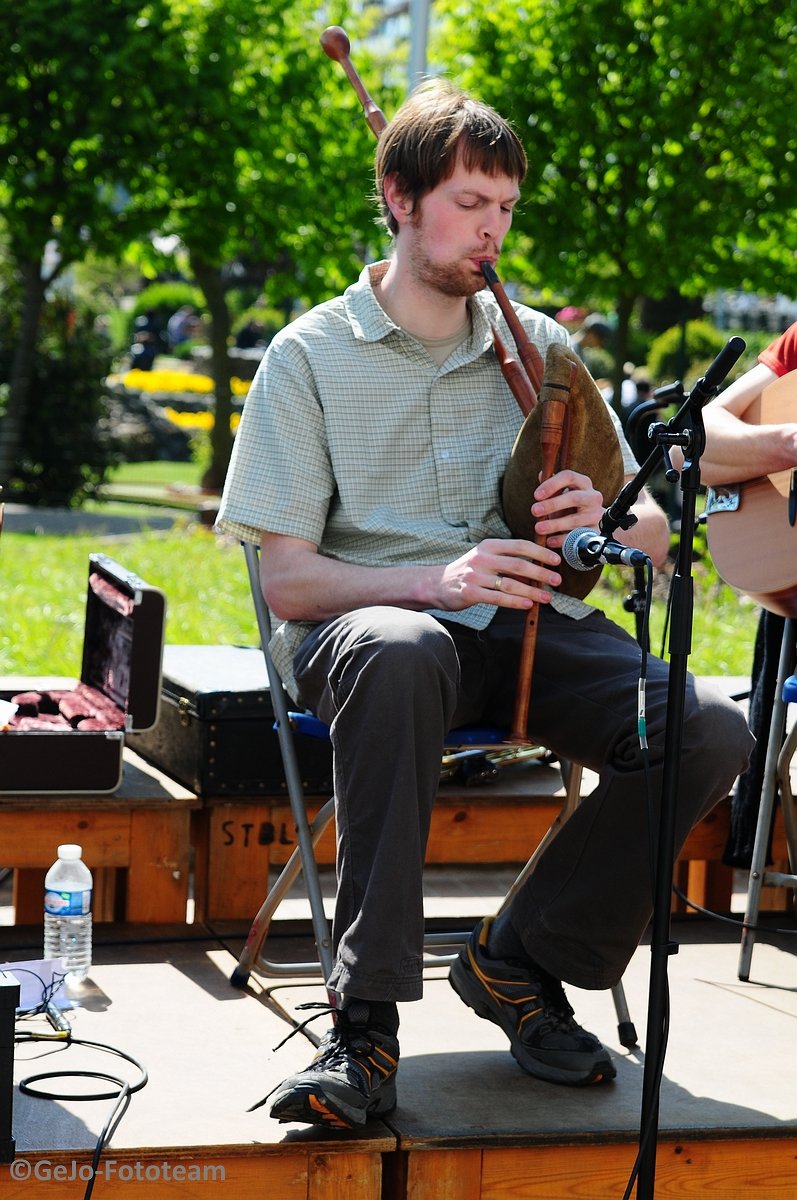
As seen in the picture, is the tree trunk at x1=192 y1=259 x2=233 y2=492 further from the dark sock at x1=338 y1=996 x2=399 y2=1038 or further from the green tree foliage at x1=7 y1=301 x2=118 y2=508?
the dark sock at x1=338 y1=996 x2=399 y2=1038

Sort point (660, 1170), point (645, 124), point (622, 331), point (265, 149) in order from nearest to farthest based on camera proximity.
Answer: point (660, 1170)
point (645, 124)
point (622, 331)
point (265, 149)

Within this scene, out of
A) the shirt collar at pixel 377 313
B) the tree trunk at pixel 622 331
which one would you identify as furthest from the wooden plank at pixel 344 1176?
the tree trunk at pixel 622 331

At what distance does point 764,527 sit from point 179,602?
377 centimetres

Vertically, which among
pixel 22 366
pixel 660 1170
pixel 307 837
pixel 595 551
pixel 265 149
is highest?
pixel 265 149

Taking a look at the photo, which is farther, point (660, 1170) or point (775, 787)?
point (775, 787)

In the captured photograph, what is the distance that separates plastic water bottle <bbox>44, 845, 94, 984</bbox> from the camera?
2791mm

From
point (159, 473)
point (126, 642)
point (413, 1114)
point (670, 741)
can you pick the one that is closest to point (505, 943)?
point (413, 1114)

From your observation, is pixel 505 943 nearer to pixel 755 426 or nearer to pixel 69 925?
pixel 69 925

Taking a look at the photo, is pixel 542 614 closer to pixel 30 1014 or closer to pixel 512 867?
pixel 30 1014

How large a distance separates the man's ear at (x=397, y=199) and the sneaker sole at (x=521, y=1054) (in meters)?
1.29

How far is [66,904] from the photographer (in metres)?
A: 2.80

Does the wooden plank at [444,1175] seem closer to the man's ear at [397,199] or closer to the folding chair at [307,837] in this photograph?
the folding chair at [307,837]

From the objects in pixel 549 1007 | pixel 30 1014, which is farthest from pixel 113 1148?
pixel 549 1007

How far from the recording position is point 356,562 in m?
2.63
